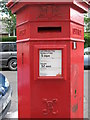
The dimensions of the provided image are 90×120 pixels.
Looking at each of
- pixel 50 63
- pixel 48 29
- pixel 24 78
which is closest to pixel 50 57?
pixel 50 63

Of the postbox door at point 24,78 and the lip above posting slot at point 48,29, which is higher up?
the lip above posting slot at point 48,29

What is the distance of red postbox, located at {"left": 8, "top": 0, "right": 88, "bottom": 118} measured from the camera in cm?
209

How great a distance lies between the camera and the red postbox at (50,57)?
209cm

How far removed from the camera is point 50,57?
213 cm

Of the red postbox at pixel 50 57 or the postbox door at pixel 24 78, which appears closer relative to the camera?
the red postbox at pixel 50 57

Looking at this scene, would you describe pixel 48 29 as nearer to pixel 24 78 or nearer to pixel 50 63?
pixel 50 63

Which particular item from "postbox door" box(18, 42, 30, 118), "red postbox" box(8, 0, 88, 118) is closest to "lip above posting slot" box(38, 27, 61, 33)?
"red postbox" box(8, 0, 88, 118)

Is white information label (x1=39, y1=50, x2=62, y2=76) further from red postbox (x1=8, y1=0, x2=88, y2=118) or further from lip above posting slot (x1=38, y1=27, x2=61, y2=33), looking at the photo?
lip above posting slot (x1=38, y1=27, x2=61, y2=33)

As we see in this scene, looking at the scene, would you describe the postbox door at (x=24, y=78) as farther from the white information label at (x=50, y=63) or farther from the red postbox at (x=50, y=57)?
the white information label at (x=50, y=63)

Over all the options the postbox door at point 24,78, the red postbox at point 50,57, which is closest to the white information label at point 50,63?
the red postbox at point 50,57

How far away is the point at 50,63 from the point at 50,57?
62mm

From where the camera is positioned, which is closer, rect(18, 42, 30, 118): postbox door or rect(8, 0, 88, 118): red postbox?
rect(8, 0, 88, 118): red postbox

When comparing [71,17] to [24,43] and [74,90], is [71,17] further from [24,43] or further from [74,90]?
[74,90]

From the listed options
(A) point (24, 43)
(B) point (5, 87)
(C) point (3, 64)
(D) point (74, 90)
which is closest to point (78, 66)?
(D) point (74, 90)
